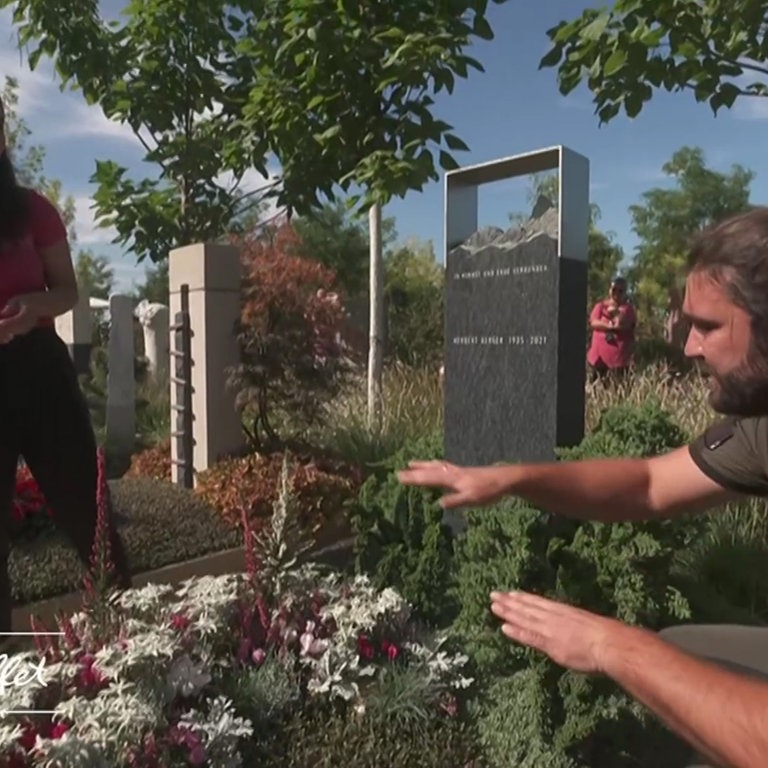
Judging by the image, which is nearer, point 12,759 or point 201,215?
point 12,759

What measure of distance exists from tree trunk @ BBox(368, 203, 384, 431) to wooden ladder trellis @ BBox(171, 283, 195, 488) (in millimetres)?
→ 1614

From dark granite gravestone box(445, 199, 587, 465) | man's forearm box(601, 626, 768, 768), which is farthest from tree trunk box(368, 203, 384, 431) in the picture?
man's forearm box(601, 626, 768, 768)

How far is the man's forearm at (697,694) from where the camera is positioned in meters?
1.04

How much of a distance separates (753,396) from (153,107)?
271 inches

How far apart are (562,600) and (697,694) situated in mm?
1376

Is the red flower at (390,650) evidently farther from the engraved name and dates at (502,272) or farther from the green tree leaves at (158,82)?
the green tree leaves at (158,82)

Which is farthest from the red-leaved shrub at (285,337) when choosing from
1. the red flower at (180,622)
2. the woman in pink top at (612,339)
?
the woman in pink top at (612,339)

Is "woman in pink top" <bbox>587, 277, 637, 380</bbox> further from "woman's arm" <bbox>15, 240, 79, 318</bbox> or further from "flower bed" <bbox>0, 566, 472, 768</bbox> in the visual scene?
"woman's arm" <bbox>15, 240, 79, 318</bbox>

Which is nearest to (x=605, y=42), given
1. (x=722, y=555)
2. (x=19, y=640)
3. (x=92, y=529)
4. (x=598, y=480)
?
(x=722, y=555)

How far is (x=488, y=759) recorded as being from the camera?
232 cm

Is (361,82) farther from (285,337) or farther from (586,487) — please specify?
(586,487)

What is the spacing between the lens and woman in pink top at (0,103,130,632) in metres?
2.38

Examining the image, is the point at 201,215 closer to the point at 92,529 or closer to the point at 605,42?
the point at 605,42

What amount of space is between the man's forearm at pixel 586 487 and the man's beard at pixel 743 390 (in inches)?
16.8
